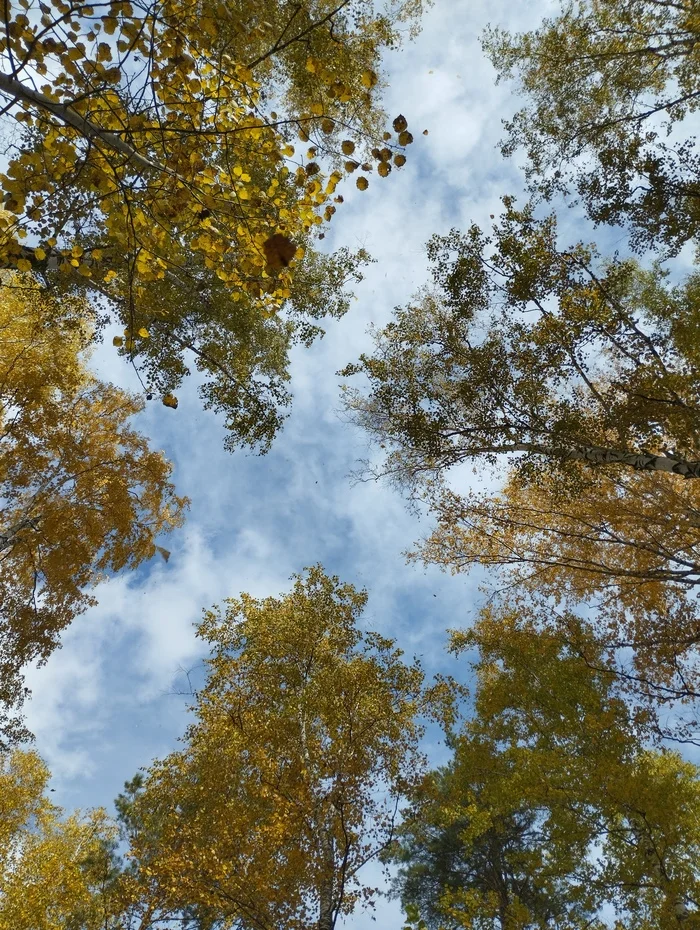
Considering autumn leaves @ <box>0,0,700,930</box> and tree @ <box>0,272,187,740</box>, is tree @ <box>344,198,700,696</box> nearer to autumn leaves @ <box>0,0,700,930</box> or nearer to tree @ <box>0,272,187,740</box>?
autumn leaves @ <box>0,0,700,930</box>

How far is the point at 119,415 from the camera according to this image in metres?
10.6

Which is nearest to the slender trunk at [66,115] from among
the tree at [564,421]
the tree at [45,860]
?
the tree at [564,421]

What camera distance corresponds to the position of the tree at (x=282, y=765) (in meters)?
5.73

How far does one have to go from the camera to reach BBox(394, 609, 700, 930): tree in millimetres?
7590

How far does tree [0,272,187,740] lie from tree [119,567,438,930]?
254cm

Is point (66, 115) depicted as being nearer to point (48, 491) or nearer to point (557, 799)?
point (48, 491)

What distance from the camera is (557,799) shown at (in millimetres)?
8070

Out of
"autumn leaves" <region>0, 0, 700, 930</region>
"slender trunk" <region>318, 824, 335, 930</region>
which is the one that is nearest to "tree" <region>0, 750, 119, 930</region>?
"autumn leaves" <region>0, 0, 700, 930</region>

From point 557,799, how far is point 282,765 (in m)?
4.46

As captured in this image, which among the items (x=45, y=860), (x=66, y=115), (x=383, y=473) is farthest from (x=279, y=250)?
(x=45, y=860)

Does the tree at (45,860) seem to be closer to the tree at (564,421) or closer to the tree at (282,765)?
the tree at (282,765)

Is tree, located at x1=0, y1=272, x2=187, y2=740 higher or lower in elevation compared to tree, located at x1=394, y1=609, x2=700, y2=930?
higher

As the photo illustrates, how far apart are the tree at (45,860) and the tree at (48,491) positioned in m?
2.42

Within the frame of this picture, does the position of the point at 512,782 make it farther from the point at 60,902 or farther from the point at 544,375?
the point at 60,902
